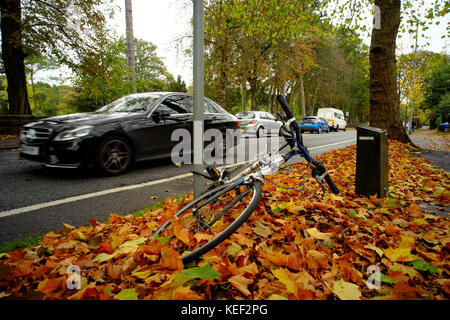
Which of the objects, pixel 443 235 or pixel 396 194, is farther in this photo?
pixel 396 194

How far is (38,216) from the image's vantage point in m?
2.78

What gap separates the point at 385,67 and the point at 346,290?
7.90 metres

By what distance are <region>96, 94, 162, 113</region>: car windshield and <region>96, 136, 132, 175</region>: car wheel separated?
3.01ft

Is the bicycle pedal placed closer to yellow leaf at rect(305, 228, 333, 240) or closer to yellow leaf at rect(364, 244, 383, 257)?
yellow leaf at rect(305, 228, 333, 240)

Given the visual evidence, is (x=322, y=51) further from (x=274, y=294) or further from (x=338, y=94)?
(x=274, y=294)

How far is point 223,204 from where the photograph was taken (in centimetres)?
210

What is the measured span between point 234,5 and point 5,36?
12.3 m

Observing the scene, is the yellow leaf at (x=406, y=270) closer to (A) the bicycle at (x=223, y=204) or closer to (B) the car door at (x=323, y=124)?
(A) the bicycle at (x=223, y=204)

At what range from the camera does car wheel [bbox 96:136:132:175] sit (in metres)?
4.30

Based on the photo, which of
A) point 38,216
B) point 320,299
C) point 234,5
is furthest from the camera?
point 234,5

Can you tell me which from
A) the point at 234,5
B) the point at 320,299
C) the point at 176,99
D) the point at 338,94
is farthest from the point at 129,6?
the point at 338,94

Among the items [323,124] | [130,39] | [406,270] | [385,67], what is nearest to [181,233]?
Result: [406,270]

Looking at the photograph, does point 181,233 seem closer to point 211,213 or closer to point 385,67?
point 211,213

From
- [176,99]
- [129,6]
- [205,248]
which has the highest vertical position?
[129,6]
